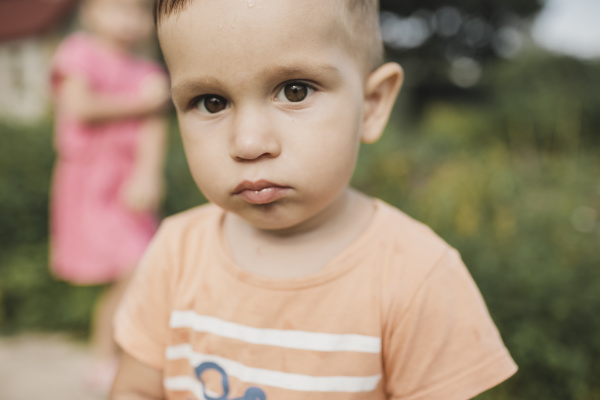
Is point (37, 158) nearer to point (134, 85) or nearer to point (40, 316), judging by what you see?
point (40, 316)

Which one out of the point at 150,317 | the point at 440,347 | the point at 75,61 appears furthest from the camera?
the point at 75,61

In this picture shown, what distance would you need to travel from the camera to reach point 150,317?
4.24 feet

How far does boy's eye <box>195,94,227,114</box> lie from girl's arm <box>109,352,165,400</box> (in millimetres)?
677

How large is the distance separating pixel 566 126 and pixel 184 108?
7065 millimetres

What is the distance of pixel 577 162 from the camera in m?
4.94

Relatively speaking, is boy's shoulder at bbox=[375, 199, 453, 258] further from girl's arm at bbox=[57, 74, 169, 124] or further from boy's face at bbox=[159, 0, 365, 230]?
girl's arm at bbox=[57, 74, 169, 124]

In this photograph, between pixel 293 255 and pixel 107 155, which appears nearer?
pixel 293 255

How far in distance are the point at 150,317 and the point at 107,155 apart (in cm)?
180

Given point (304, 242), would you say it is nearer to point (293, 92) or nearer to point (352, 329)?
point (352, 329)

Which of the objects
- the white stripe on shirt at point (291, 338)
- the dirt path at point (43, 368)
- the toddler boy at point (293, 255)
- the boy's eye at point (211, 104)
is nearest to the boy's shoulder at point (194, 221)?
the toddler boy at point (293, 255)

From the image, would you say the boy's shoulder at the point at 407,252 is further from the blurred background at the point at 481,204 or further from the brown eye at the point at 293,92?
the blurred background at the point at 481,204

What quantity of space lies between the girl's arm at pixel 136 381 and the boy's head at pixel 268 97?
0.53 m

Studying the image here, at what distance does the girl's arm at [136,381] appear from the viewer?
1.30 metres

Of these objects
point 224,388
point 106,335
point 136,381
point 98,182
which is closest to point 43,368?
point 106,335
